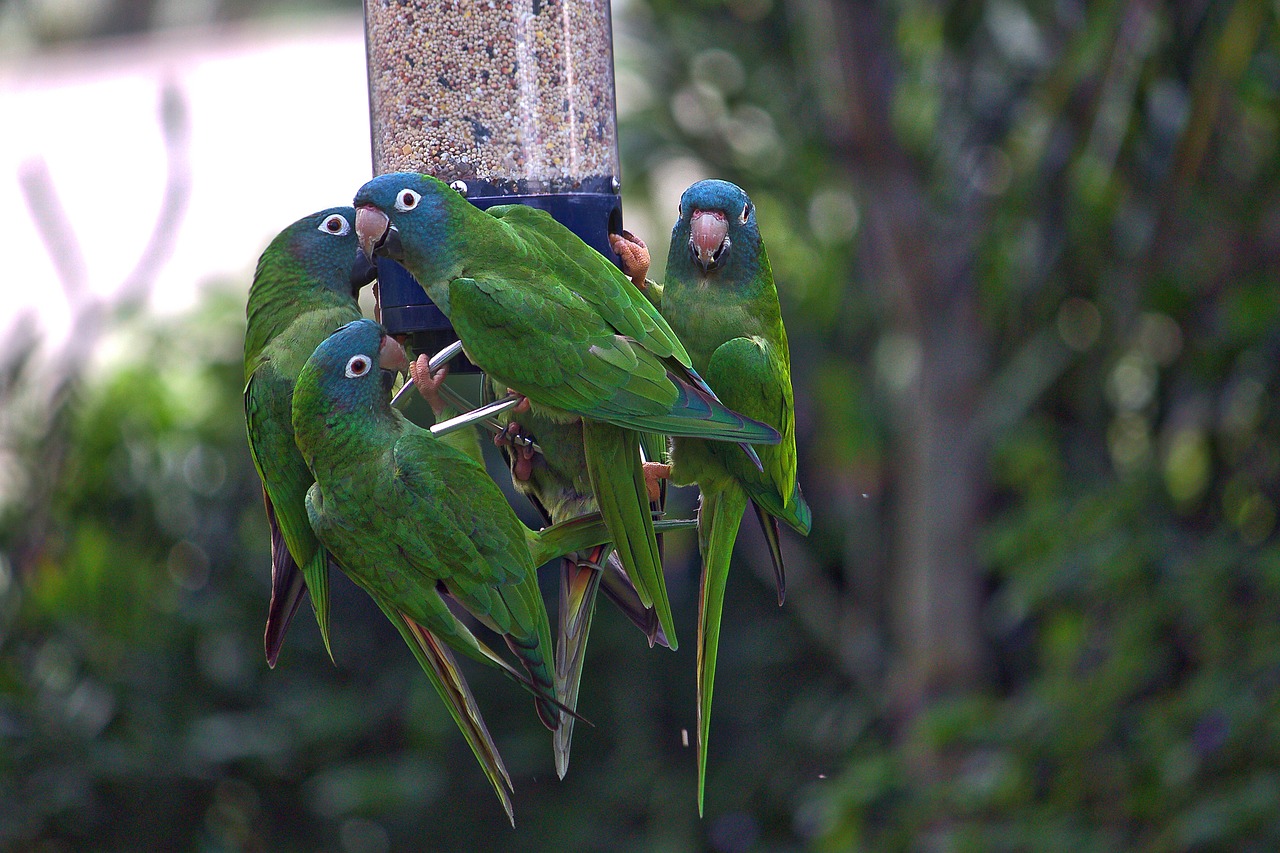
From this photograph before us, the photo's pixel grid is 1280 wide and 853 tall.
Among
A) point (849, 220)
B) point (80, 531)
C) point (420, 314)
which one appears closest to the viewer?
point (420, 314)

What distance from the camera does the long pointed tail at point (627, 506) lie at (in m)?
1.17

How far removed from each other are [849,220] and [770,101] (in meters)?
0.45

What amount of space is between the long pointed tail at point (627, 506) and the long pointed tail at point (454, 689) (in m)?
0.22

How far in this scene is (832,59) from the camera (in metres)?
3.23

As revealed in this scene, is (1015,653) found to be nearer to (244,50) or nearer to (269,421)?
(269,421)

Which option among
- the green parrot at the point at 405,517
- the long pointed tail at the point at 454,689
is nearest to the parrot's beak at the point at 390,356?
the green parrot at the point at 405,517

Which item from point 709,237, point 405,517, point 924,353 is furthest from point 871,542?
point 405,517

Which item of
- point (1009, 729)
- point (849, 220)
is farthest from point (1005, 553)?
point (849, 220)

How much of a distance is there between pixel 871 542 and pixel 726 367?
Result: 2838 mm

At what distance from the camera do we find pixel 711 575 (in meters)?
1.24

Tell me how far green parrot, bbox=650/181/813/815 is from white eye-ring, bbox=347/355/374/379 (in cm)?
32

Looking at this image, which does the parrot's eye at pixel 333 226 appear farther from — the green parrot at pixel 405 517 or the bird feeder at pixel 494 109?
the green parrot at pixel 405 517

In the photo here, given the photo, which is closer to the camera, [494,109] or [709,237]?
[709,237]

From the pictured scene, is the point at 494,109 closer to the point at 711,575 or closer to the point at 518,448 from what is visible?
the point at 518,448
